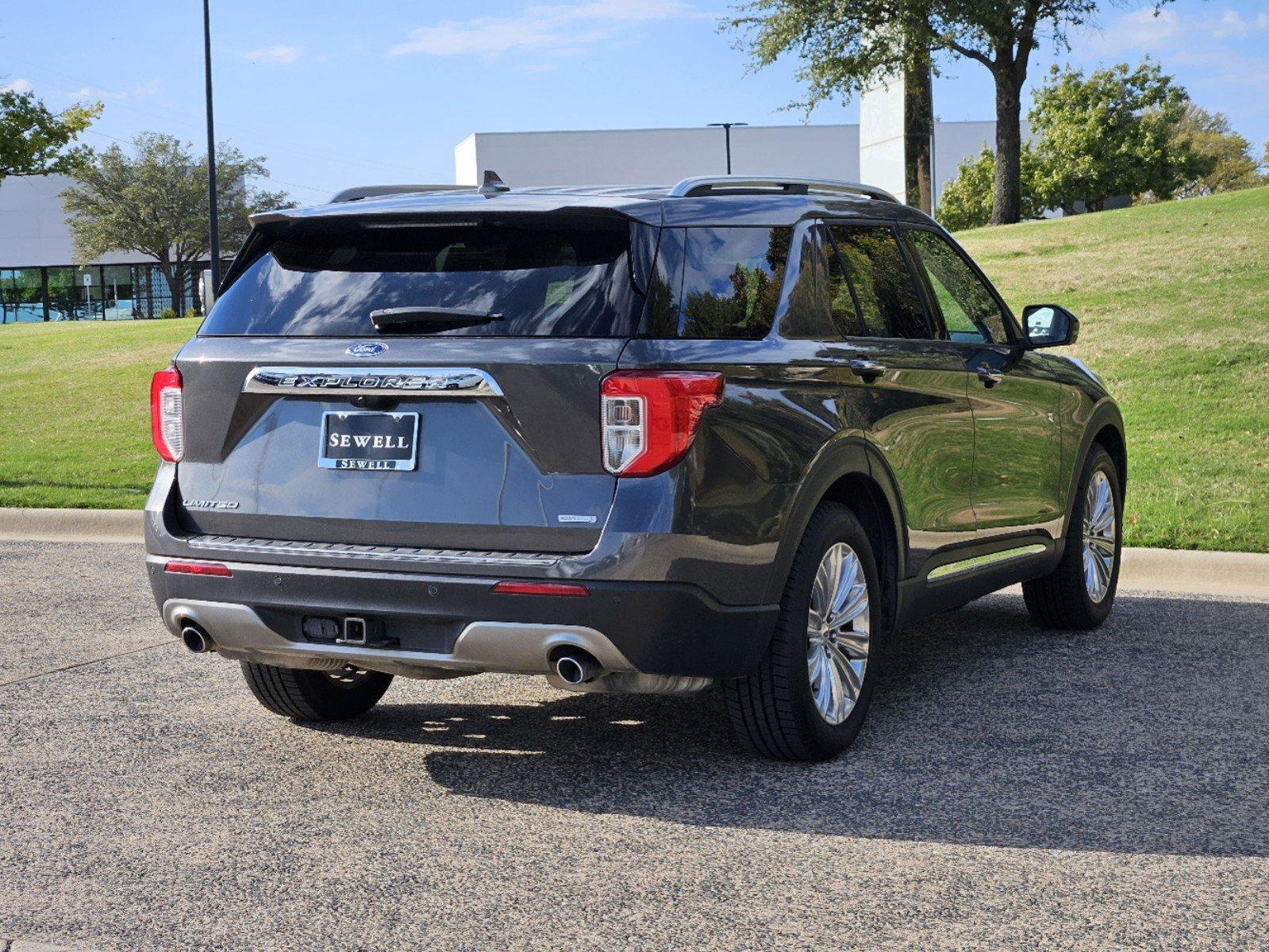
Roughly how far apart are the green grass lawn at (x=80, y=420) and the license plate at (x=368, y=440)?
910 centimetres

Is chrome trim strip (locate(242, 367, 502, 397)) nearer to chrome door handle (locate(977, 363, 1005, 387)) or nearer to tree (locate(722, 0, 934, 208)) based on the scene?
chrome door handle (locate(977, 363, 1005, 387))

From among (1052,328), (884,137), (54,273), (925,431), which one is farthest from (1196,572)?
(54,273)

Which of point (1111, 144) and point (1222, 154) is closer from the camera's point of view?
point (1111, 144)

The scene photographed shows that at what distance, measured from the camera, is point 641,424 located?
445 cm

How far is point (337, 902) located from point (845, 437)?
7.45 feet

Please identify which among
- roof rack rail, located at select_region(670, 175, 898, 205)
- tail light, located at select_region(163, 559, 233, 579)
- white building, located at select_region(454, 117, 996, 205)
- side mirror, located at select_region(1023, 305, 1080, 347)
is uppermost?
white building, located at select_region(454, 117, 996, 205)

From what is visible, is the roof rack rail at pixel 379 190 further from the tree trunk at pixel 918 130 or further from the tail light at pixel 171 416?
the tree trunk at pixel 918 130

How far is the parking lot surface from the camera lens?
3.85 metres

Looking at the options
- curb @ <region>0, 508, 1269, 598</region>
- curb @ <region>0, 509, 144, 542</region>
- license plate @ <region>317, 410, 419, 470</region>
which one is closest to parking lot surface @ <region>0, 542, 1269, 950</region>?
license plate @ <region>317, 410, 419, 470</region>

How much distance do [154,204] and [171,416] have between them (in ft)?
240

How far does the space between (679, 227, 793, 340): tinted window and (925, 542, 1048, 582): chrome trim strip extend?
1.52 meters

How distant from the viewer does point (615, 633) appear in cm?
447

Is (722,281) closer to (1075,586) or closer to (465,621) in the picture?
(465,621)

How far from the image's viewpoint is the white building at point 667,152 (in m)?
78.8
